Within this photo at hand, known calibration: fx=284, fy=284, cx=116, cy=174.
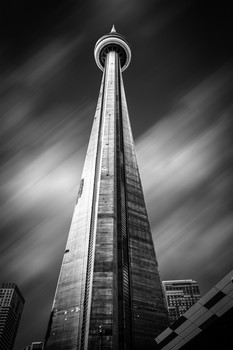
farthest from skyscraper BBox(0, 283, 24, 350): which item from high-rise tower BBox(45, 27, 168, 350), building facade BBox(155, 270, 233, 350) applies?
building facade BBox(155, 270, 233, 350)

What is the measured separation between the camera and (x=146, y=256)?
3491 cm

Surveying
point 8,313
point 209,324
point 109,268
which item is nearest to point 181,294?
point 8,313

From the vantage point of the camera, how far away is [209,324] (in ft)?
40.6

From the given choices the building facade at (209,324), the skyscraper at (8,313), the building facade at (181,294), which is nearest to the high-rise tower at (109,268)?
the building facade at (209,324)

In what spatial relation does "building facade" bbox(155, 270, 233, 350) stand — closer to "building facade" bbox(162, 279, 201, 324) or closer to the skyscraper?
"building facade" bbox(162, 279, 201, 324)

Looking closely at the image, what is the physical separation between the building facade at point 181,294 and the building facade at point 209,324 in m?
149

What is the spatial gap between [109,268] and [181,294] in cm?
14353

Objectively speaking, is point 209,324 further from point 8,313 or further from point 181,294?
point 8,313

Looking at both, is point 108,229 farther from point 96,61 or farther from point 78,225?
point 96,61

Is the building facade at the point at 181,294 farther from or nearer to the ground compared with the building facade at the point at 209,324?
farther from the ground

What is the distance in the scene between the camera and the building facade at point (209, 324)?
12.1 metres

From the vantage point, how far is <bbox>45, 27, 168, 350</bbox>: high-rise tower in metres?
25.9

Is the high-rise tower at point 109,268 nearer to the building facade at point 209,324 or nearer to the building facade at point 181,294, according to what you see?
the building facade at point 209,324

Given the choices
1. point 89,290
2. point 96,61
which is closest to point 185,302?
point 96,61
